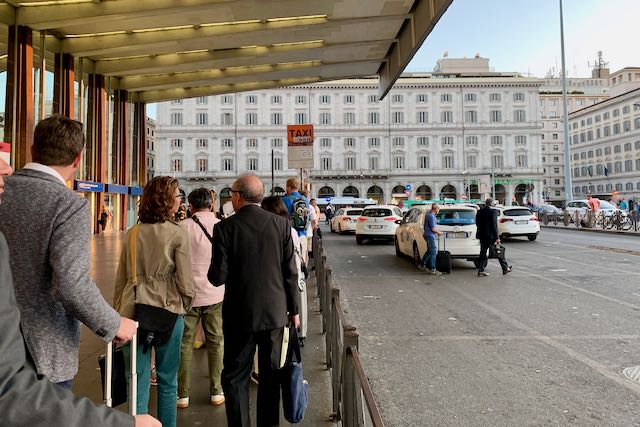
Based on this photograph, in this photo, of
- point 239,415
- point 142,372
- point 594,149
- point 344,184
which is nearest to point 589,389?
point 239,415

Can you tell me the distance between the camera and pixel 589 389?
13.3ft

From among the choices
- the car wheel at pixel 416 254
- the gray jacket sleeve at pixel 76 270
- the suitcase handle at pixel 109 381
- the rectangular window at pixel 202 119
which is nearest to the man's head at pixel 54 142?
the gray jacket sleeve at pixel 76 270

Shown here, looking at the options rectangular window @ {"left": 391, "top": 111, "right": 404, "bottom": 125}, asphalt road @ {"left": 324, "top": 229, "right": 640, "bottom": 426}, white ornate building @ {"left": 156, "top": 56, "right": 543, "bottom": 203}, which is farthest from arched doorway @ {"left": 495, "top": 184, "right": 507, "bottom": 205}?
asphalt road @ {"left": 324, "top": 229, "right": 640, "bottom": 426}

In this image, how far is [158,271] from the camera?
120 inches

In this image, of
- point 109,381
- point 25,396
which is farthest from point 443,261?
point 25,396

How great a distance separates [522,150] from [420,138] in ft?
51.6

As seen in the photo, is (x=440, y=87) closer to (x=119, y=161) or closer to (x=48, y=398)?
(x=119, y=161)

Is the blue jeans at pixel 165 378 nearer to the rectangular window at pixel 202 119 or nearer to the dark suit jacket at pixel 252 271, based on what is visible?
the dark suit jacket at pixel 252 271

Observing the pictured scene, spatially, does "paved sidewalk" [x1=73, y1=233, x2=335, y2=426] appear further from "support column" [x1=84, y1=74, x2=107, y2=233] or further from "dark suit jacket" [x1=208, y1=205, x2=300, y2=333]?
"support column" [x1=84, y1=74, x2=107, y2=233]

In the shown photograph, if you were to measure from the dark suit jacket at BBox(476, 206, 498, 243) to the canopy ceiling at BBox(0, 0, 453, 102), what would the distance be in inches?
201

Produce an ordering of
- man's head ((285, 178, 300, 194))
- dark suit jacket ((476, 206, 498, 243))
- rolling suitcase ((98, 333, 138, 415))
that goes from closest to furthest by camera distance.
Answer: rolling suitcase ((98, 333, 138, 415)) → man's head ((285, 178, 300, 194)) → dark suit jacket ((476, 206, 498, 243))

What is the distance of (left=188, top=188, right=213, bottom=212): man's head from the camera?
417 centimetres

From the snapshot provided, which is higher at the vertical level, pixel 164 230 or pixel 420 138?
pixel 420 138

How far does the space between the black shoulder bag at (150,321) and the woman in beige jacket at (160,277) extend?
15mm
